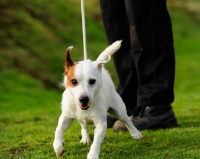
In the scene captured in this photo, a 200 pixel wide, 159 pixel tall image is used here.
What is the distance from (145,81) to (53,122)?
7.71 ft

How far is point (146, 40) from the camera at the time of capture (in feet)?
20.8

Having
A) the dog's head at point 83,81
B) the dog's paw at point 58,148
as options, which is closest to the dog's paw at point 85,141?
the dog's paw at point 58,148

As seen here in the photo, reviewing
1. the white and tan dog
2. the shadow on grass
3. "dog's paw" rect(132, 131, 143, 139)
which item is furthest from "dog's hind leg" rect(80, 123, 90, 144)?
the shadow on grass

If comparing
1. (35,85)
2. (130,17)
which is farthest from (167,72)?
(35,85)

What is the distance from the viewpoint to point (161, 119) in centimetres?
645

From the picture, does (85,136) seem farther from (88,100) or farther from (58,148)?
(88,100)

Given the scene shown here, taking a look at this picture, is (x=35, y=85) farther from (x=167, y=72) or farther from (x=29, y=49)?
(x=167, y=72)

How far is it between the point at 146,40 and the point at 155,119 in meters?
0.96

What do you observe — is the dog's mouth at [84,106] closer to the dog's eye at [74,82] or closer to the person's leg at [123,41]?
the dog's eye at [74,82]

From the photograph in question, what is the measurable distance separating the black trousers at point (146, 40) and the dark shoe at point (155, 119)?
9 centimetres

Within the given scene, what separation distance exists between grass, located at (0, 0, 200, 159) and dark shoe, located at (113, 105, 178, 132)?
0.17 meters

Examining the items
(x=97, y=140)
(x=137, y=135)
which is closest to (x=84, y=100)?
(x=97, y=140)

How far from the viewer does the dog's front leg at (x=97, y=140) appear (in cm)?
473

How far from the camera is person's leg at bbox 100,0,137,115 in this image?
664 centimetres
